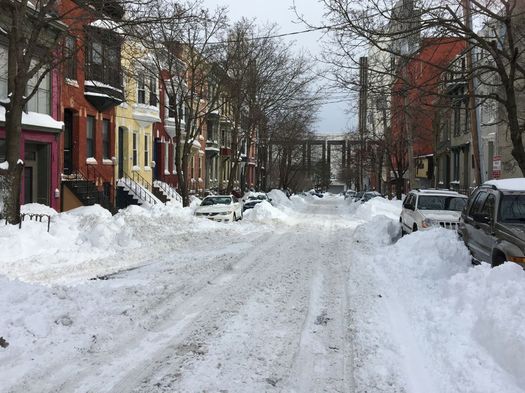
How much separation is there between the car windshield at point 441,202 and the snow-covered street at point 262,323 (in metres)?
3.99

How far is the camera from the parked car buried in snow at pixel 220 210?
2342 centimetres

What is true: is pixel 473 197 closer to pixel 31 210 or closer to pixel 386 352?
pixel 386 352

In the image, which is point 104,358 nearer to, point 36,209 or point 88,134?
point 36,209

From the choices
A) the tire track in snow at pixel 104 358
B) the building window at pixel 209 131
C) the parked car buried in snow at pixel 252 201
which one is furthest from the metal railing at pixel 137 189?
the tire track in snow at pixel 104 358

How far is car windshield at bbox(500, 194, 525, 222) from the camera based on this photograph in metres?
8.93

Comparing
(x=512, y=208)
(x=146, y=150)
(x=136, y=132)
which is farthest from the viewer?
(x=146, y=150)

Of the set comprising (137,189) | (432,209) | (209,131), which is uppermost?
(209,131)

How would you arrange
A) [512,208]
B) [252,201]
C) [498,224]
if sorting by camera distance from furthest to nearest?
[252,201] → [512,208] → [498,224]

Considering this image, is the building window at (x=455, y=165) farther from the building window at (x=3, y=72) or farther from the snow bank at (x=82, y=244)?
the building window at (x=3, y=72)

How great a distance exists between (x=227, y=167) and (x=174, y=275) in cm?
4959

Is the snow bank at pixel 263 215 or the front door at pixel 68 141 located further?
the front door at pixel 68 141

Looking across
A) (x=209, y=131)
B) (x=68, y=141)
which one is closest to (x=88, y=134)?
(x=68, y=141)

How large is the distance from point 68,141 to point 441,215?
1767 centimetres

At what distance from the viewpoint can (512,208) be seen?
9.08 metres
